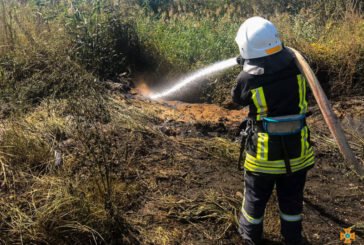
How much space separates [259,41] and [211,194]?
137 centimetres

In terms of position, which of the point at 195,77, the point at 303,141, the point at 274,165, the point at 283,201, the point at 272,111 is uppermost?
the point at 272,111

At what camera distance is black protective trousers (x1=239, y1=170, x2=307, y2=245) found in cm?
276

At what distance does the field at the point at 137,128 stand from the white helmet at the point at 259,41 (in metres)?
1.25

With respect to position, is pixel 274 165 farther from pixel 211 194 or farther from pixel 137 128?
pixel 137 128

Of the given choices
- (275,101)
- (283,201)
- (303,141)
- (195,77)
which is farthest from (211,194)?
(195,77)

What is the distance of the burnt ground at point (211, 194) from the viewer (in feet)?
10.0

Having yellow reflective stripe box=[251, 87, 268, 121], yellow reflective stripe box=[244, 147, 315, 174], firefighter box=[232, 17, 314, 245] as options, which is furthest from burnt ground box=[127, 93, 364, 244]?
yellow reflective stripe box=[251, 87, 268, 121]

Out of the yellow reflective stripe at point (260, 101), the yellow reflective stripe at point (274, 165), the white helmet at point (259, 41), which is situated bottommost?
the yellow reflective stripe at point (274, 165)

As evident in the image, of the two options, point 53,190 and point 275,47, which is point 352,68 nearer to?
point 275,47

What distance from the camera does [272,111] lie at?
8.68ft

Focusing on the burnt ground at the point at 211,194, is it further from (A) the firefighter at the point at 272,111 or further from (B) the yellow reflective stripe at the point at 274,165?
(B) the yellow reflective stripe at the point at 274,165

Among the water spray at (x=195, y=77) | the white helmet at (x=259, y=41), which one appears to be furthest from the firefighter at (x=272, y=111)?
the water spray at (x=195, y=77)

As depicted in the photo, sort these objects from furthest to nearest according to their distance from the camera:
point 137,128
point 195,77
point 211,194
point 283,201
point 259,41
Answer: point 195,77, point 137,128, point 211,194, point 283,201, point 259,41

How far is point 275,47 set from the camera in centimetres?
262
